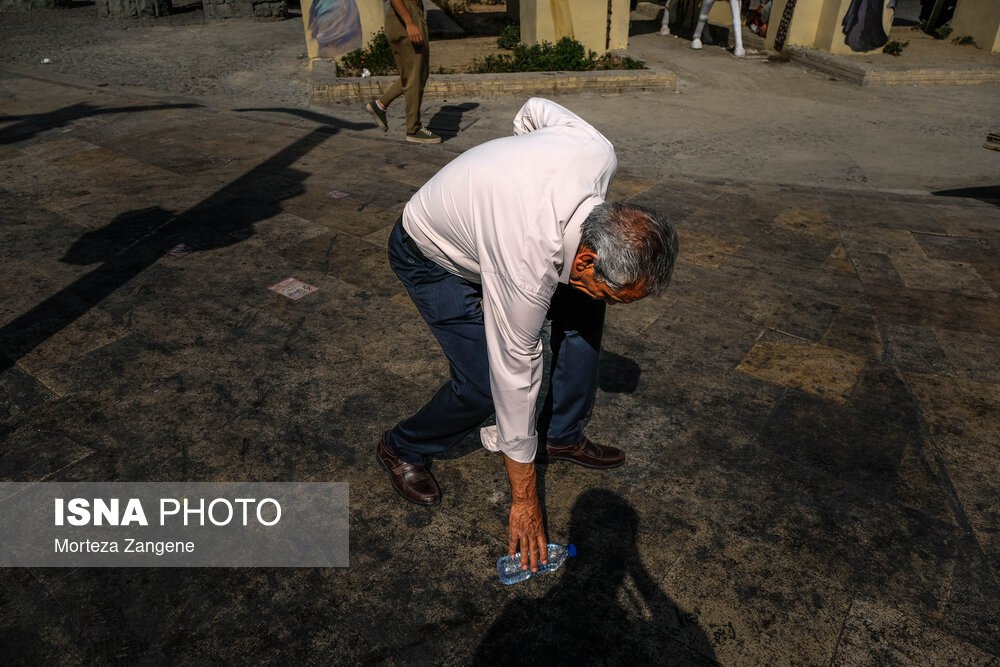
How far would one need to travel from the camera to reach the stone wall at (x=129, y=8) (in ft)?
54.4

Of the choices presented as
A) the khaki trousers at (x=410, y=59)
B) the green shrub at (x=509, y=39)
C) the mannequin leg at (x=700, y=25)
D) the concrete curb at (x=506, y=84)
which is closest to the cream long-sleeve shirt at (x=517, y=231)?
the khaki trousers at (x=410, y=59)

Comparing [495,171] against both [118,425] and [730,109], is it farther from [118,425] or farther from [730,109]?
[730,109]

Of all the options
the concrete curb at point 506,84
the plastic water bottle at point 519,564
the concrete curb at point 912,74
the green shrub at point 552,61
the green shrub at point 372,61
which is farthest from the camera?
the concrete curb at point 912,74

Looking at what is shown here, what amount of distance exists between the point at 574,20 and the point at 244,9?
9764mm

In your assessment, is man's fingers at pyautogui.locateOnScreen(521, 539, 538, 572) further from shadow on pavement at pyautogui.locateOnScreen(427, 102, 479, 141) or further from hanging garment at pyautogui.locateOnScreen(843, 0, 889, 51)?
hanging garment at pyautogui.locateOnScreen(843, 0, 889, 51)

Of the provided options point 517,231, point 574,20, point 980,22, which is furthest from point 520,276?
point 980,22

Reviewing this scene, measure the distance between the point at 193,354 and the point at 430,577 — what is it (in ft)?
6.51

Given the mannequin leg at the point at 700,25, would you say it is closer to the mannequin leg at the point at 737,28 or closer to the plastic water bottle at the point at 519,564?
the mannequin leg at the point at 737,28

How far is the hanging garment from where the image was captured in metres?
12.5

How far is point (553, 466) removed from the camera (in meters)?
2.85

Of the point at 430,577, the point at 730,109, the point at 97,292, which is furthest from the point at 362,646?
the point at 730,109

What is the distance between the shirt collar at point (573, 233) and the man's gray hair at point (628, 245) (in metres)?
0.02

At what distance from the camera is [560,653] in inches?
81.7

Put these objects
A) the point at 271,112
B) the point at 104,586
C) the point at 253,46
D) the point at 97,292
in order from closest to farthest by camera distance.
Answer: the point at 104,586
the point at 97,292
the point at 271,112
the point at 253,46
